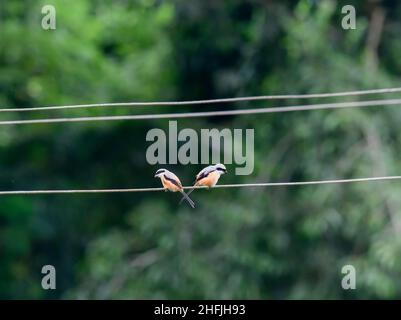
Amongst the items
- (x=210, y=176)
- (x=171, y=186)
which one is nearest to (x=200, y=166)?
(x=210, y=176)

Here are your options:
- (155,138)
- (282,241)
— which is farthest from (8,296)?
(282,241)

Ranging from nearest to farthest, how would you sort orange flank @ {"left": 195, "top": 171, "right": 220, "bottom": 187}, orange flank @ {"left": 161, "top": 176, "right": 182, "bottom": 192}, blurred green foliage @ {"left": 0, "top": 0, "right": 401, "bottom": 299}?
orange flank @ {"left": 161, "top": 176, "right": 182, "bottom": 192}, orange flank @ {"left": 195, "top": 171, "right": 220, "bottom": 187}, blurred green foliage @ {"left": 0, "top": 0, "right": 401, "bottom": 299}

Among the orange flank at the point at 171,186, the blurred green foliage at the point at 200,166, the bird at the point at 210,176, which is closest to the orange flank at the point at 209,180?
the bird at the point at 210,176

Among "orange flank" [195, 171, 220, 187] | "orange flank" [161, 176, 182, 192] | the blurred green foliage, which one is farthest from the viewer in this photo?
the blurred green foliage

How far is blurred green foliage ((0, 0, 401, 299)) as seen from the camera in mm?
17188

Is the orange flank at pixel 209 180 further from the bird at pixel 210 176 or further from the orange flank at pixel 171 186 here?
the orange flank at pixel 171 186

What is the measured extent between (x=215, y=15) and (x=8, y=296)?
14.3 ft

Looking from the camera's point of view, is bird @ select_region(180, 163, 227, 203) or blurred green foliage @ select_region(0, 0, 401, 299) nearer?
bird @ select_region(180, 163, 227, 203)

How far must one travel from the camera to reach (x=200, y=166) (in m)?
18.1

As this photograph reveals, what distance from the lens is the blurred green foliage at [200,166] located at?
17.2 meters

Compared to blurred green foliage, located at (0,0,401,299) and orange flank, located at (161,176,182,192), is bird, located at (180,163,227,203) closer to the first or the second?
orange flank, located at (161,176,182,192)

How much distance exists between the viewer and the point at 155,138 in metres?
18.8

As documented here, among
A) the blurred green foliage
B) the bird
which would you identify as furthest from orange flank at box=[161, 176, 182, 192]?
the blurred green foliage
